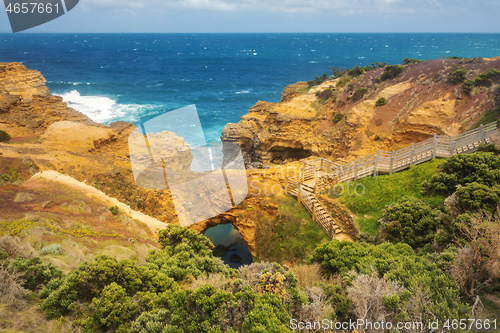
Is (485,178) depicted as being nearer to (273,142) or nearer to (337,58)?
(273,142)

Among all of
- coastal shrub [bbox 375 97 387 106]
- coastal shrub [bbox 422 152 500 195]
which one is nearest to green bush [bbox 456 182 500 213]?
coastal shrub [bbox 422 152 500 195]

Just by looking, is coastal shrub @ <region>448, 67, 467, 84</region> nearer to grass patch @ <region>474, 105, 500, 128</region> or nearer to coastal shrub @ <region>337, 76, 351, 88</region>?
grass patch @ <region>474, 105, 500, 128</region>

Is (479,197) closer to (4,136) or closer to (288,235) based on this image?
(288,235)

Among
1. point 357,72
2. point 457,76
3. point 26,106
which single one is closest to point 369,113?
point 457,76

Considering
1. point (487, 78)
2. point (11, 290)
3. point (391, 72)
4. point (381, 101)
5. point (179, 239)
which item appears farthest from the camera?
point (391, 72)

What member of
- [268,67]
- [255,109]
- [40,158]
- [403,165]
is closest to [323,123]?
[255,109]

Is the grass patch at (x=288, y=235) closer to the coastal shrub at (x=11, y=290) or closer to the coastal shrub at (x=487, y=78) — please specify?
the coastal shrub at (x=11, y=290)

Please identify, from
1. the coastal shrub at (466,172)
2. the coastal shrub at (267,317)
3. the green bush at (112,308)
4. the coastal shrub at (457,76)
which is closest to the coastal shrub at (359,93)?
the coastal shrub at (457,76)
